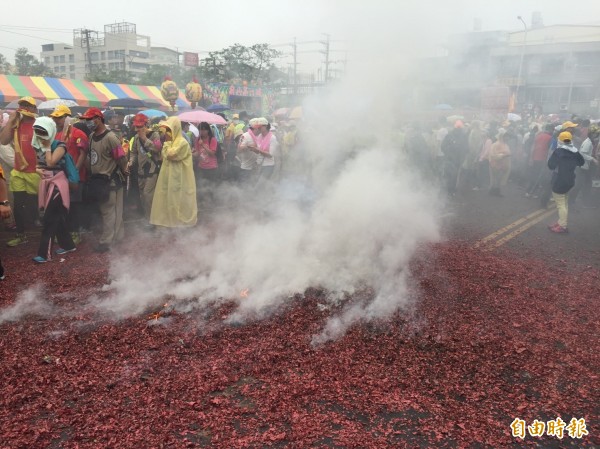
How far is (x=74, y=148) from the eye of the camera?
7.02 metres

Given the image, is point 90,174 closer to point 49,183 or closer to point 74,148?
point 74,148

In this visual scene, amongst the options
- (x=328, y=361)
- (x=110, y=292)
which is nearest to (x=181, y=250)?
(x=110, y=292)

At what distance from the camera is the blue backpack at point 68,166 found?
6547 mm

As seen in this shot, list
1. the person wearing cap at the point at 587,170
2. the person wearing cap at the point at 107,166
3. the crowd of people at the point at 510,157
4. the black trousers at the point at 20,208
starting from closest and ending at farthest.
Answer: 1. the person wearing cap at the point at 107,166
2. the black trousers at the point at 20,208
3. the crowd of people at the point at 510,157
4. the person wearing cap at the point at 587,170

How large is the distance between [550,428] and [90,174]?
6572 mm

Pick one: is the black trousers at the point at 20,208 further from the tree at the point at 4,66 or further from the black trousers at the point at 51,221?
the tree at the point at 4,66

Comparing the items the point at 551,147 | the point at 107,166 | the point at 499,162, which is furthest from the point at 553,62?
the point at 107,166

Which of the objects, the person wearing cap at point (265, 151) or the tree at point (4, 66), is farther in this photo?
the tree at point (4, 66)

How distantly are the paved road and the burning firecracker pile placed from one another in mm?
2351

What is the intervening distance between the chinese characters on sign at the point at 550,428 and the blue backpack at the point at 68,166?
629 cm

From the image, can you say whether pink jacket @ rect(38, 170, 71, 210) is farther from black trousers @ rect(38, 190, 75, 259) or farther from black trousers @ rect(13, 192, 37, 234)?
black trousers @ rect(13, 192, 37, 234)

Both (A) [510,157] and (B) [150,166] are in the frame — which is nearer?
(B) [150,166]

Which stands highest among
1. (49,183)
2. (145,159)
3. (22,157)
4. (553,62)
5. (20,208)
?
(553,62)

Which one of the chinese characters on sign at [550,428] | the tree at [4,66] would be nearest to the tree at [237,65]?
the chinese characters on sign at [550,428]
